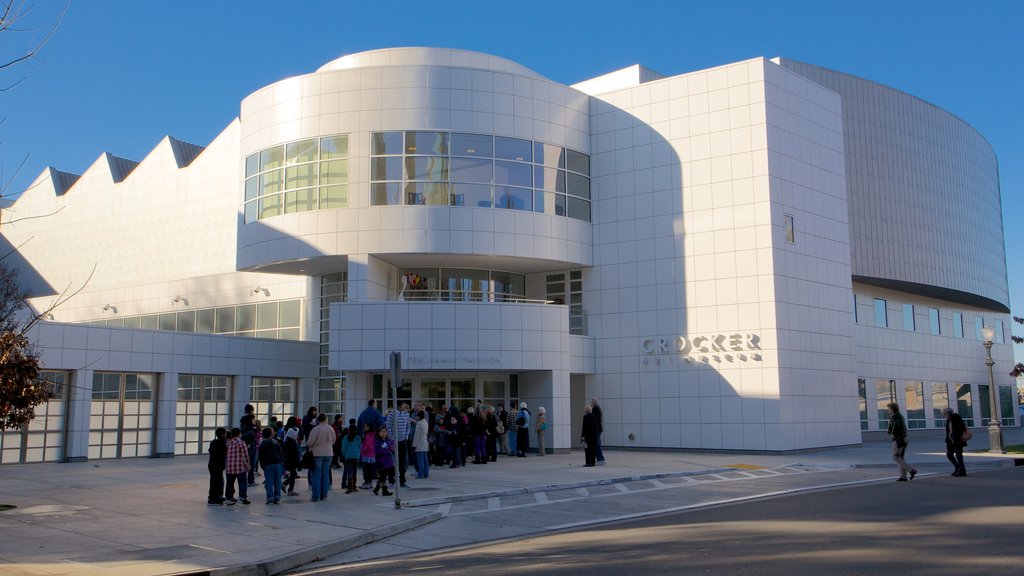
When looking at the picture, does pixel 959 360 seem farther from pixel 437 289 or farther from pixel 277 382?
pixel 277 382

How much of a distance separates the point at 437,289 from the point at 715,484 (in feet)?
52.7

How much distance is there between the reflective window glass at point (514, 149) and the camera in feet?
105

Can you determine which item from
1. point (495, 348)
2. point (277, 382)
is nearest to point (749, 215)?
point (495, 348)

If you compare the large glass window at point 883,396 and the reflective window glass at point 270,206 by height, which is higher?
the reflective window glass at point 270,206

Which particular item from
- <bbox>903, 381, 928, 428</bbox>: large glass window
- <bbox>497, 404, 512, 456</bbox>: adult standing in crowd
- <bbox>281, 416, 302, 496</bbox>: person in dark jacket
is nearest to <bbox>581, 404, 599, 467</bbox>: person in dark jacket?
<bbox>497, 404, 512, 456</bbox>: adult standing in crowd

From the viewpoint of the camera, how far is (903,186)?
4297 cm

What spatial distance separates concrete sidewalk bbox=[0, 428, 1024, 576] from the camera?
1084 cm

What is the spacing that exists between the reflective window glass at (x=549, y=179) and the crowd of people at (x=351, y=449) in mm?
9547

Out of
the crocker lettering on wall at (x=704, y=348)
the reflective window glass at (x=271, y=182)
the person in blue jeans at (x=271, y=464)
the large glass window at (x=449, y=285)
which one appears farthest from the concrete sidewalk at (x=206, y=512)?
the reflective window glass at (x=271, y=182)

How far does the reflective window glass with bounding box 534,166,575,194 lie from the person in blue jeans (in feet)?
60.2

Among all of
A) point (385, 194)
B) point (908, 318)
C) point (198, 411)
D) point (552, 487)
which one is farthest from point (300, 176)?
A: point (908, 318)

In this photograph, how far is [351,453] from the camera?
17859 mm

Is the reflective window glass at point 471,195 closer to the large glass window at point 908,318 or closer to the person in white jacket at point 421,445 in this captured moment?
the person in white jacket at point 421,445

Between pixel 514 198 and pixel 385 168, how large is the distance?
4.84 metres
